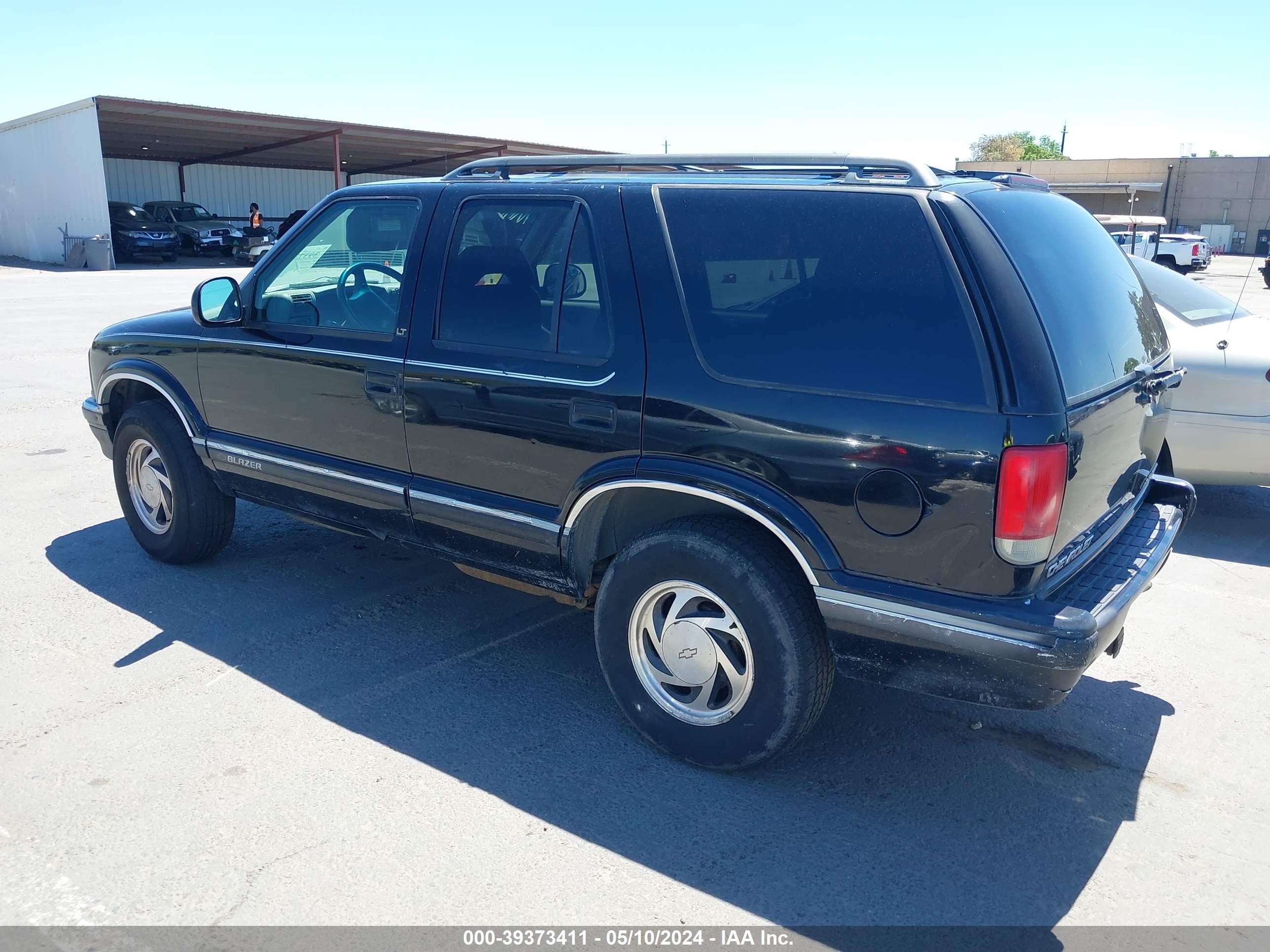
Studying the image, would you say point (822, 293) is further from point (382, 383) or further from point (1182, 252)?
point (1182, 252)

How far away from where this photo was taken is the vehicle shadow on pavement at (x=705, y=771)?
288cm

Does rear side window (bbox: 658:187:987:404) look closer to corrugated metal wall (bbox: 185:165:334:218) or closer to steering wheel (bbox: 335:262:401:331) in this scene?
steering wheel (bbox: 335:262:401:331)

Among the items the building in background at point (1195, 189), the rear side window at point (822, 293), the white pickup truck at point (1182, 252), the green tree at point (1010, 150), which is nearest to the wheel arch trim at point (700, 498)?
the rear side window at point (822, 293)

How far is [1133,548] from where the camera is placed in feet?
11.4

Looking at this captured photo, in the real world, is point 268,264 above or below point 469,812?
above

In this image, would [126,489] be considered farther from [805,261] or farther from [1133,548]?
[1133,548]

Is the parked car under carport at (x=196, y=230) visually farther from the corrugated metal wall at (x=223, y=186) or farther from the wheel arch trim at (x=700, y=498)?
the wheel arch trim at (x=700, y=498)

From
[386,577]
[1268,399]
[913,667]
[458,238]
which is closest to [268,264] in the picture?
[458,238]

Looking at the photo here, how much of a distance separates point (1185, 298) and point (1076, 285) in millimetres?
3780

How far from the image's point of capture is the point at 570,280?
3533 millimetres

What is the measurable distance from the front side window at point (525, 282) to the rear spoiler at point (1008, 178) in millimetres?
1356

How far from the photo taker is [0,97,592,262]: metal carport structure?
28.3 meters

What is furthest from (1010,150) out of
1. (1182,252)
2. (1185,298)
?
(1185,298)

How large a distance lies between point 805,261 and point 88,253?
3075 centimetres
